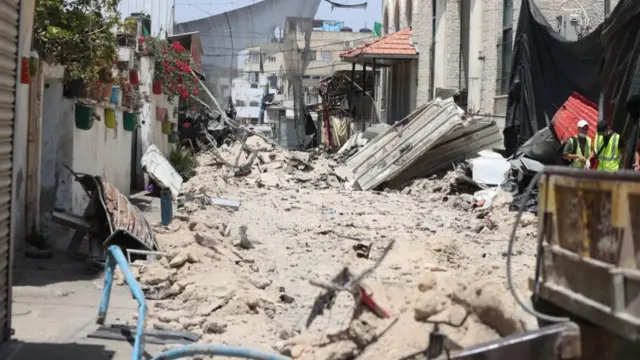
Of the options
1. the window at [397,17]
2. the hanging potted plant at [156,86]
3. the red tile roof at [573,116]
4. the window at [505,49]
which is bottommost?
the red tile roof at [573,116]

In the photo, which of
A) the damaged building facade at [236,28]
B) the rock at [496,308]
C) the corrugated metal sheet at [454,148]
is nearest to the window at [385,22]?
the damaged building facade at [236,28]

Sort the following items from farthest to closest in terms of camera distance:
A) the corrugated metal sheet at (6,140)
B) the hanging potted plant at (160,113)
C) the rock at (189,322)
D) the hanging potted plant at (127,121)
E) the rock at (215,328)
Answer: the hanging potted plant at (160,113) → the hanging potted plant at (127,121) → the rock at (189,322) → the rock at (215,328) → the corrugated metal sheet at (6,140)

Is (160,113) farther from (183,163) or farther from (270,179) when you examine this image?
(270,179)

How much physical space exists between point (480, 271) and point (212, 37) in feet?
75.5

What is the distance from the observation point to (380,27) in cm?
3800

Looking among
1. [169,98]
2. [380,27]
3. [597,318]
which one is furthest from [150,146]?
[380,27]

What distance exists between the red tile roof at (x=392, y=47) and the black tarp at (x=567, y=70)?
34.6 ft

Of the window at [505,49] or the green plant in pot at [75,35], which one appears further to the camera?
the window at [505,49]

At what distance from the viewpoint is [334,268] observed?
9102 millimetres

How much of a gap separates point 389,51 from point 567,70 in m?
13.0

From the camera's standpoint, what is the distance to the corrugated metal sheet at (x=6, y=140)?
545 centimetres

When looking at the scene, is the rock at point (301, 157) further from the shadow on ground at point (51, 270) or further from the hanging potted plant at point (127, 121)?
the shadow on ground at point (51, 270)

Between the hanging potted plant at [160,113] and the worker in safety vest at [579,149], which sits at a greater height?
the hanging potted plant at [160,113]

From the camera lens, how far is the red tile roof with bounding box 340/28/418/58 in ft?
87.3
